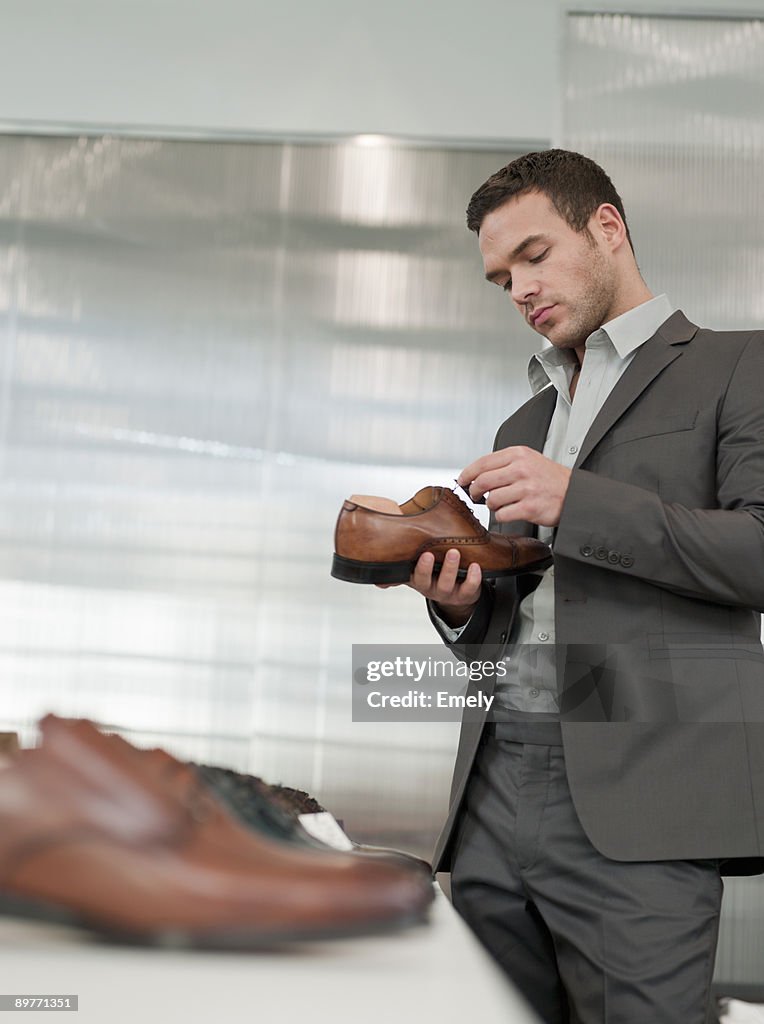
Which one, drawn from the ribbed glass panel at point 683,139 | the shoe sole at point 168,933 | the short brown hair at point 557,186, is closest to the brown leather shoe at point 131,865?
the shoe sole at point 168,933

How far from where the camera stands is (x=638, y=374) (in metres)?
1.28

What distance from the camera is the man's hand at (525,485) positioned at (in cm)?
111

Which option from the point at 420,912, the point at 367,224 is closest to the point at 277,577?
the point at 367,224

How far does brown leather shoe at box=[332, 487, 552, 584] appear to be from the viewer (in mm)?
1176

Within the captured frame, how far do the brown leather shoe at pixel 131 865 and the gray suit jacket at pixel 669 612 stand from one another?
29.0 inches

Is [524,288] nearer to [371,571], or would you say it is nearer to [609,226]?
[609,226]

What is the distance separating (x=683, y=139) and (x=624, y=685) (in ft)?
7.75

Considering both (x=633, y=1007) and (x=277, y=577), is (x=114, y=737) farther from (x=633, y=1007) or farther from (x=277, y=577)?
(x=277, y=577)

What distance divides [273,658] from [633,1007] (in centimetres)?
196

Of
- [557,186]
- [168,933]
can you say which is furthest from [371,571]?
[168,933]
